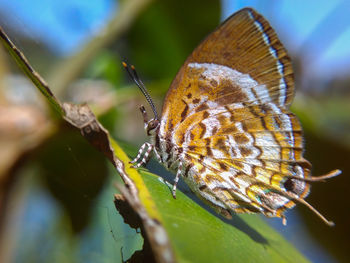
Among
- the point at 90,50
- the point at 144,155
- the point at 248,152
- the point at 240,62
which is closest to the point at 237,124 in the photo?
the point at 248,152

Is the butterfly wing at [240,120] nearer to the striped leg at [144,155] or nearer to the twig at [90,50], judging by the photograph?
the striped leg at [144,155]

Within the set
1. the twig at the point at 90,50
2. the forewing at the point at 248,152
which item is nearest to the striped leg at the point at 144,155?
the forewing at the point at 248,152

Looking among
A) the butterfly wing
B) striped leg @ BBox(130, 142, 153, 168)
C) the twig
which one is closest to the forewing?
the butterfly wing

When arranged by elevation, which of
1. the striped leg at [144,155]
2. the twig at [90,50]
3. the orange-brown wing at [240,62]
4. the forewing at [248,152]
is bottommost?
the forewing at [248,152]

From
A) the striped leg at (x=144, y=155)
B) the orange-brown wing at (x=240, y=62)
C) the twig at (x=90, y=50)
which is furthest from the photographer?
the twig at (x=90, y=50)

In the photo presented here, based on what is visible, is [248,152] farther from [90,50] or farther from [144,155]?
[90,50]

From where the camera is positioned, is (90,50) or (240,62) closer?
A: (240,62)

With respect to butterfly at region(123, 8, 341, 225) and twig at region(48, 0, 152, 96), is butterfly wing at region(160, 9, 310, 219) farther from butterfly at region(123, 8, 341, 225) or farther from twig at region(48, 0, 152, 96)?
twig at region(48, 0, 152, 96)
